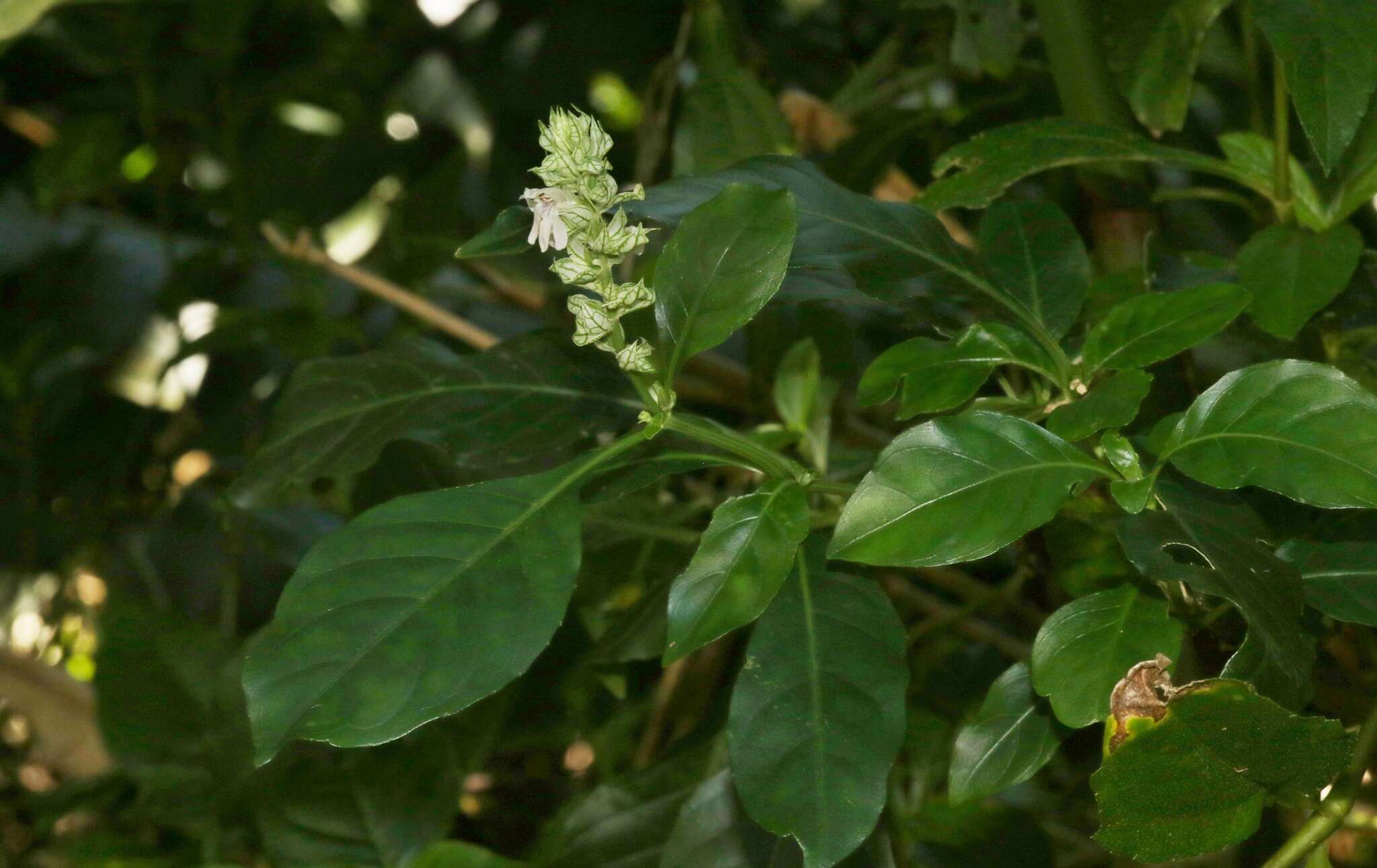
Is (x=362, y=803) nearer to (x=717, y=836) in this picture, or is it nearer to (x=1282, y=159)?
(x=717, y=836)

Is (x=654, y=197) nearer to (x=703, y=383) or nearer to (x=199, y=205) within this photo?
(x=703, y=383)

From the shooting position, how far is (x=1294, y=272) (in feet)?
1.48

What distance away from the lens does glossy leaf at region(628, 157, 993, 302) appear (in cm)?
45

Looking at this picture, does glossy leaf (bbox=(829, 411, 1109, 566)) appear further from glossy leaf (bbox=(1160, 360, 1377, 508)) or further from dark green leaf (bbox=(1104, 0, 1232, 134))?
dark green leaf (bbox=(1104, 0, 1232, 134))

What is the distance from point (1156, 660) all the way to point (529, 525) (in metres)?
0.19

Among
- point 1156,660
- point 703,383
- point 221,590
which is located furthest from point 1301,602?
point 221,590

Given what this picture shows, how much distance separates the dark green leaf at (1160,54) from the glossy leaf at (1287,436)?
210mm

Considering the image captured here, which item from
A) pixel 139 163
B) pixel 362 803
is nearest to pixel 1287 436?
pixel 362 803

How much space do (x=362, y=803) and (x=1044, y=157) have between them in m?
0.50

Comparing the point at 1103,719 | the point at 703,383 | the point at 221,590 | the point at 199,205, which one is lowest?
the point at 221,590

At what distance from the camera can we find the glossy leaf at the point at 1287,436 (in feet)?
1.18

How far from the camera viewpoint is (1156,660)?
37 centimetres

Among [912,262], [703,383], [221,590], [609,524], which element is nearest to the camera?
[912,262]

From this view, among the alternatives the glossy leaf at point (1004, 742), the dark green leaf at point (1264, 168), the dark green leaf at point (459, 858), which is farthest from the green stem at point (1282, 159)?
the dark green leaf at point (459, 858)
